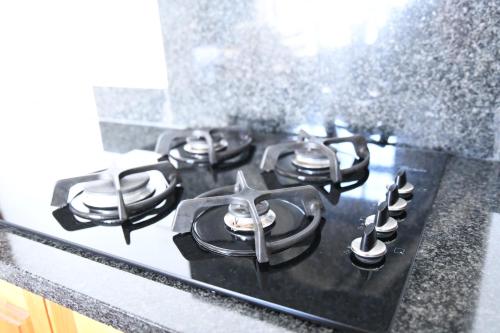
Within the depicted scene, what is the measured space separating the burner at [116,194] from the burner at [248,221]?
106mm

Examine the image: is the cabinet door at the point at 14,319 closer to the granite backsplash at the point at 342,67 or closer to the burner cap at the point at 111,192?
the burner cap at the point at 111,192

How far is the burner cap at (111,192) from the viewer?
667 mm

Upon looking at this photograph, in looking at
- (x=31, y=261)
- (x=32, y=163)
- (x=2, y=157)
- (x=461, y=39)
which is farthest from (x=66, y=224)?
(x=461, y=39)

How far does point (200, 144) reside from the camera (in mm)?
925

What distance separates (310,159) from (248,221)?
0.93 ft

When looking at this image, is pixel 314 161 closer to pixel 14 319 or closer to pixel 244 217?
pixel 244 217

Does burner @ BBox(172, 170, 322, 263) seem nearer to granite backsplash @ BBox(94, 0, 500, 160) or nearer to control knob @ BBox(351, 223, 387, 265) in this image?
control knob @ BBox(351, 223, 387, 265)

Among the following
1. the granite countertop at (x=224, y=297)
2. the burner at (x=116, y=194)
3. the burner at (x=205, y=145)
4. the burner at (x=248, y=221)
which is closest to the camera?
the granite countertop at (x=224, y=297)

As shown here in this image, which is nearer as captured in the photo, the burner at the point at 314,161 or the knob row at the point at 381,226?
the knob row at the point at 381,226

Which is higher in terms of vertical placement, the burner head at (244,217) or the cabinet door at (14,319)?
the burner head at (244,217)

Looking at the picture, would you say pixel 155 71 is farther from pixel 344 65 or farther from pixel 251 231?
pixel 251 231

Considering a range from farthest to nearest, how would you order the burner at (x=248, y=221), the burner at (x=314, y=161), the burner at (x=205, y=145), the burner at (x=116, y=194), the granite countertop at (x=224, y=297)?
1. the burner at (x=205, y=145)
2. the burner at (x=314, y=161)
3. the burner at (x=116, y=194)
4. the burner at (x=248, y=221)
5. the granite countertop at (x=224, y=297)

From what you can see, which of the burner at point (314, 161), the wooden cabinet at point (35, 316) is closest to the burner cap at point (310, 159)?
the burner at point (314, 161)

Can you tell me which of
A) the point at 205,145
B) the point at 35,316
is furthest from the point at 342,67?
the point at 35,316
